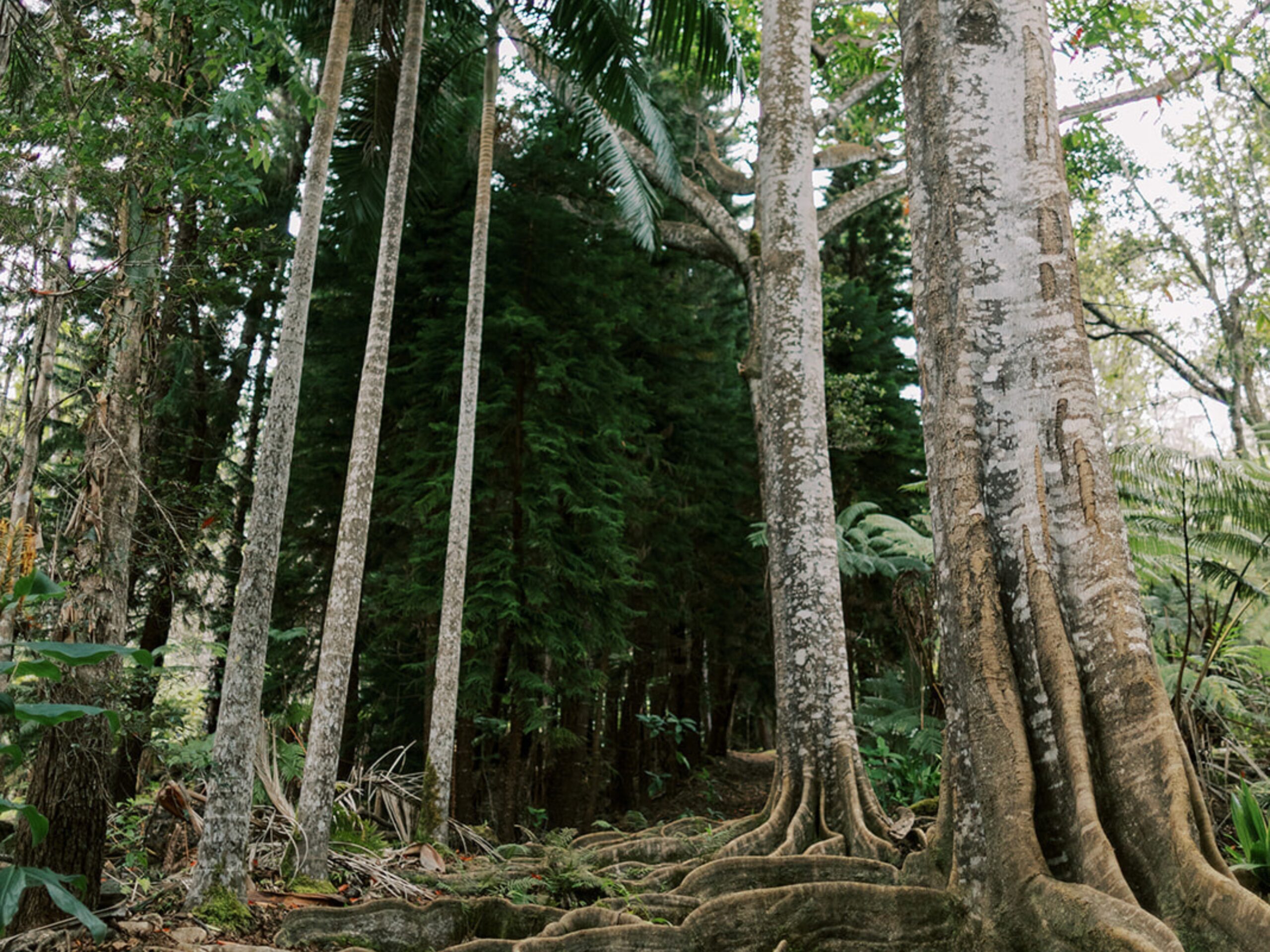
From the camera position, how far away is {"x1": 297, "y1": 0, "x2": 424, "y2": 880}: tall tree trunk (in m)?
6.52

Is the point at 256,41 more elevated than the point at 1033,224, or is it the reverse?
the point at 256,41

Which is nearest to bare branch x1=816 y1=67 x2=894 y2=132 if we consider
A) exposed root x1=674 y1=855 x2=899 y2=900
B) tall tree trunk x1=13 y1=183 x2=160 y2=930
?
tall tree trunk x1=13 y1=183 x2=160 y2=930

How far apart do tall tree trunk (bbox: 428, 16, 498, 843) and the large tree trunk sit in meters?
3.92

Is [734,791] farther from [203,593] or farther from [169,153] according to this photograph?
[169,153]

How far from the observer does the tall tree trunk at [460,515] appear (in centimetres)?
871

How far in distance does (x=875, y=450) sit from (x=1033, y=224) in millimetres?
13411

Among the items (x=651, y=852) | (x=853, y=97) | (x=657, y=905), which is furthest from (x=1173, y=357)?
(x=657, y=905)

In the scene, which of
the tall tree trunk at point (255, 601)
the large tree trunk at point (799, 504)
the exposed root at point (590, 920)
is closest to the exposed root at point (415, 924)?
the exposed root at point (590, 920)

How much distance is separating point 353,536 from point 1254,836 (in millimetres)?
6225

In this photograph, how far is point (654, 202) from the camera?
12867 mm

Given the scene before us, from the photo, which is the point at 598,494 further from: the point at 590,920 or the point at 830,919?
the point at 830,919

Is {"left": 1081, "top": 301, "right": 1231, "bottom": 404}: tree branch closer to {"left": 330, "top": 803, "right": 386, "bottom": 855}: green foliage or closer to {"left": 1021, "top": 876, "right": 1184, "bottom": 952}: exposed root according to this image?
{"left": 330, "top": 803, "right": 386, "bottom": 855}: green foliage

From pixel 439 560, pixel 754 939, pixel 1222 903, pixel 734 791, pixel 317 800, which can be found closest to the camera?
pixel 1222 903

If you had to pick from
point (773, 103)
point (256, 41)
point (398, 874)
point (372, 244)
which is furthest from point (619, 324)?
point (398, 874)
